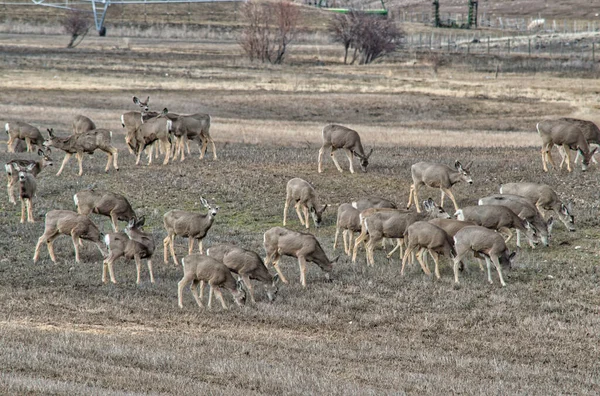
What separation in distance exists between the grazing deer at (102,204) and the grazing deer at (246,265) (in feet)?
12.0

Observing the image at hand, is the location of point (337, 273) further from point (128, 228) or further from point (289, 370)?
point (289, 370)

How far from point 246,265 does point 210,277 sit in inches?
33.7

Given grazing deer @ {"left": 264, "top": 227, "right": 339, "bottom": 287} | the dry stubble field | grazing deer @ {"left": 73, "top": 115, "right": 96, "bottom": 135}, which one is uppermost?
grazing deer @ {"left": 73, "top": 115, "right": 96, "bottom": 135}

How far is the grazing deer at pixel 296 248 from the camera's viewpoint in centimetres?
1728

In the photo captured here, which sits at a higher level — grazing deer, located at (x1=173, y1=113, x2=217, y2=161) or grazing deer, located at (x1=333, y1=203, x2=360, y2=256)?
grazing deer, located at (x1=173, y1=113, x2=217, y2=161)

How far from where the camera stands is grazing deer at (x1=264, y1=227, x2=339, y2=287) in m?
17.3

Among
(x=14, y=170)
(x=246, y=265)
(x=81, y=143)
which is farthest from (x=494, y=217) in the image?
(x=81, y=143)

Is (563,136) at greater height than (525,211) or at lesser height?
greater

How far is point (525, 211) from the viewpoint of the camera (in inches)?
785

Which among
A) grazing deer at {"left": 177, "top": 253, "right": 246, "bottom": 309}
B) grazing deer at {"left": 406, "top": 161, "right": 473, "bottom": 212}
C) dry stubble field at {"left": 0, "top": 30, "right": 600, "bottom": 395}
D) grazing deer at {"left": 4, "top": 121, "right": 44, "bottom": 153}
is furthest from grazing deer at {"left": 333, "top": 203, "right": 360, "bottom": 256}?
grazing deer at {"left": 4, "top": 121, "right": 44, "bottom": 153}

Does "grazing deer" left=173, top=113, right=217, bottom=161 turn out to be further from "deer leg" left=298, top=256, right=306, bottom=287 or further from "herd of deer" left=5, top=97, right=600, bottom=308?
"deer leg" left=298, top=256, right=306, bottom=287

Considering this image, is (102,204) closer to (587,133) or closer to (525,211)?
(525,211)

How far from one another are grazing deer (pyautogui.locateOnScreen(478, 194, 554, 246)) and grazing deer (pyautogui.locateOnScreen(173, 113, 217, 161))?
9648mm

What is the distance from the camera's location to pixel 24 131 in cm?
2892
